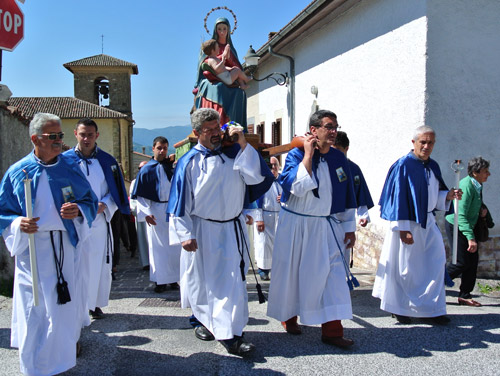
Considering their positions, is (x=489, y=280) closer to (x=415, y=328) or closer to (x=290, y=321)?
(x=415, y=328)

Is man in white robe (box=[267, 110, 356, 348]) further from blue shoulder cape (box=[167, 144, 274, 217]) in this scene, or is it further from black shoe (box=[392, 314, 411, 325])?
black shoe (box=[392, 314, 411, 325])

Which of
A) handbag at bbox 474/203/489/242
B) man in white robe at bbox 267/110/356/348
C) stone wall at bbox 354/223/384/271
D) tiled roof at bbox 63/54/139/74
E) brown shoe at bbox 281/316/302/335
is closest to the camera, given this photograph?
man in white robe at bbox 267/110/356/348

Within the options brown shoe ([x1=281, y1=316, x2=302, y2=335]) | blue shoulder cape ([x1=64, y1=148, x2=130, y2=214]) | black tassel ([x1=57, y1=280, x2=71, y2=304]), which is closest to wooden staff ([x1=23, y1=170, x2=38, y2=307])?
black tassel ([x1=57, y1=280, x2=71, y2=304])

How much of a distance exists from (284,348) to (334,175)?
1654 mm

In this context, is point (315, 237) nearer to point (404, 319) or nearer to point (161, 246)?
point (404, 319)

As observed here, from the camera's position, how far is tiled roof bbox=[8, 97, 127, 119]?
129 feet

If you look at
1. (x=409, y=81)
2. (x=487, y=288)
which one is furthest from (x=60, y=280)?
(x=409, y=81)

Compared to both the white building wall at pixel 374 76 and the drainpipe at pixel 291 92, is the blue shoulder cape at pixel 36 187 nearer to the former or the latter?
the white building wall at pixel 374 76

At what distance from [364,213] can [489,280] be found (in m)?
3.35

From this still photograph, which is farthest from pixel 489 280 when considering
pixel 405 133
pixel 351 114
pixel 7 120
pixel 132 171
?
pixel 132 171

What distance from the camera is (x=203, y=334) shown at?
4.70 meters

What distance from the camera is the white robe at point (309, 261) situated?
4.56 metres

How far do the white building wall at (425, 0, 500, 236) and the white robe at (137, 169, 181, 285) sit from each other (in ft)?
13.6

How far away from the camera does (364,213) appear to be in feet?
18.2
